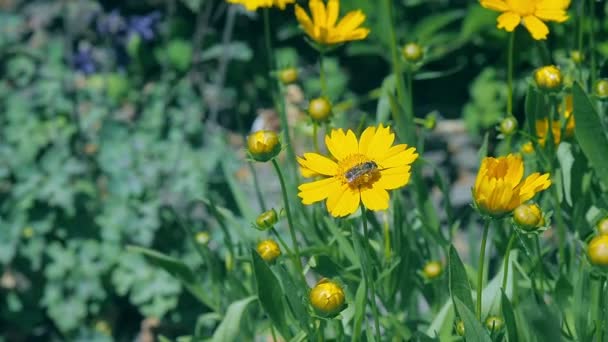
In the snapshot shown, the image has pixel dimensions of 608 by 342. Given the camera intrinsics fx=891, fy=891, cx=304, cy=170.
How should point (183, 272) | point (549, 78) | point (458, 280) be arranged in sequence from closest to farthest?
point (458, 280) → point (549, 78) → point (183, 272)

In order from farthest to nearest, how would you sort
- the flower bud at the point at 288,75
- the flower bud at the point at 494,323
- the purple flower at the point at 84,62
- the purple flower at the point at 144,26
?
the purple flower at the point at 144,26, the purple flower at the point at 84,62, the flower bud at the point at 288,75, the flower bud at the point at 494,323

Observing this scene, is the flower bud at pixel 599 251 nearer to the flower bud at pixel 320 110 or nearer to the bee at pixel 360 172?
the bee at pixel 360 172

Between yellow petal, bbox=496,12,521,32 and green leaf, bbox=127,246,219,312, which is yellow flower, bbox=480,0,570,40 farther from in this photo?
green leaf, bbox=127,246,219,312

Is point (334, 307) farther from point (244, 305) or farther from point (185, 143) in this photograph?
point (185, 143)

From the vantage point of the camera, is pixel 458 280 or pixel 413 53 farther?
pixel 413 53

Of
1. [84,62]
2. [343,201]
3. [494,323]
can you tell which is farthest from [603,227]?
[84,62]

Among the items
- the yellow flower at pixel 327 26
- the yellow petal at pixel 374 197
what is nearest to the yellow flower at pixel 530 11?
the yellow flower at pixel 327 26

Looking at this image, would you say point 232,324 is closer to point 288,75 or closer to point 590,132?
point 288,75

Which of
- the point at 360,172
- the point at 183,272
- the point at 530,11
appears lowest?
the point at 183,272
